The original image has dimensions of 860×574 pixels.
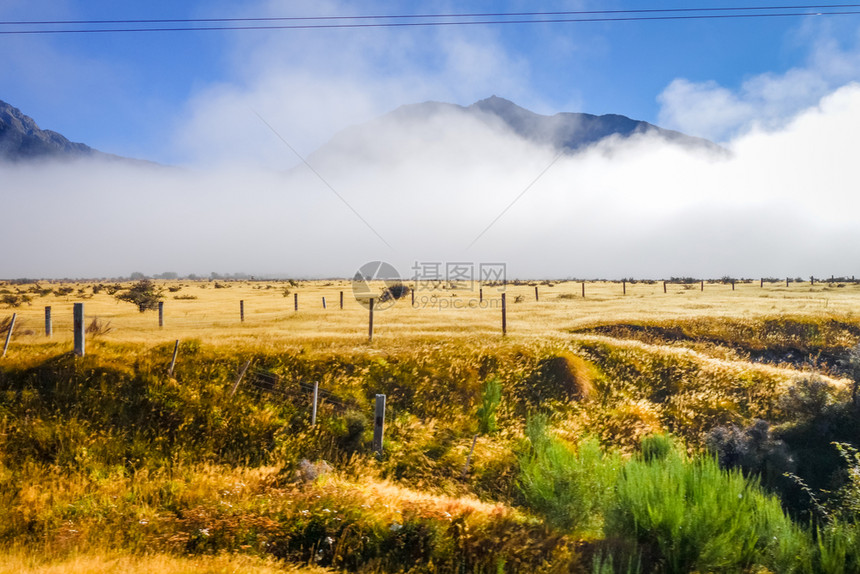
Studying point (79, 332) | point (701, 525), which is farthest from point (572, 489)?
point (79, 332)

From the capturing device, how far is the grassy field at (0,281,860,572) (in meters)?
7.98

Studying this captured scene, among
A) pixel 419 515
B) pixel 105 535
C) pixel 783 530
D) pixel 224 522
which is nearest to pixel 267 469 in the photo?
pixel 224 522

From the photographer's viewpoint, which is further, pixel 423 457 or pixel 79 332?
pixel 79 332

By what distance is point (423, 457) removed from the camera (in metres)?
14.6

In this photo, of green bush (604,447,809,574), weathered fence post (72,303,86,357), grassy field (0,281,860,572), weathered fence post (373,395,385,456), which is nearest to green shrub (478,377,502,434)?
grassy field (0,281,860,572)

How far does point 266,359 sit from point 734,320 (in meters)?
34.7

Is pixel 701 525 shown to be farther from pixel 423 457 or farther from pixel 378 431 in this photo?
pixel 378 431

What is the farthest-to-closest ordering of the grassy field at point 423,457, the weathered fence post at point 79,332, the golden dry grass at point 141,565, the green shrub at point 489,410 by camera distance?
the green shrub at point 489,410 < the weathered fence post at point 79,332 < the grassy field at point 423,457 < the golden dry grass at point 141,565

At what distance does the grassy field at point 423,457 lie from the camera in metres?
7.98

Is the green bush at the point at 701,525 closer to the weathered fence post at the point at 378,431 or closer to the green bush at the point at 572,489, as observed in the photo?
the green bush at the point at 572,489

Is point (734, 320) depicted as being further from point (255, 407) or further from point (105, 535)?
point (105, 535)

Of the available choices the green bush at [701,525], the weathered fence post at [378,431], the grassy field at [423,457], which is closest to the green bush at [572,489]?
the grassy field at [423,457]

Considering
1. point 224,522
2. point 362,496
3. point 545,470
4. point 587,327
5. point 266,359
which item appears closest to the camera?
point 224,522

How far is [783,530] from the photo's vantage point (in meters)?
7.90
